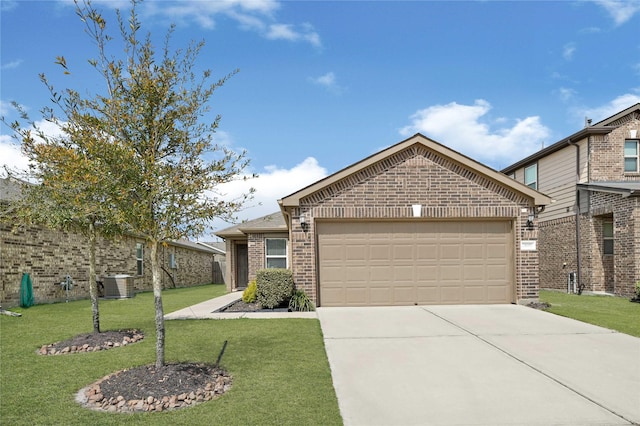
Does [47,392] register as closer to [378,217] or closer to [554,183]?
[378,217]

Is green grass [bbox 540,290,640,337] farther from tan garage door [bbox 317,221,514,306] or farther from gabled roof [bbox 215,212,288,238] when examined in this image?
gabled roof [bbox 215,212,288,238]

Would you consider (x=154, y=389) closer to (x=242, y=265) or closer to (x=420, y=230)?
(x=420, y=230)

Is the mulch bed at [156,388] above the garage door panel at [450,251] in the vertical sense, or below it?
below

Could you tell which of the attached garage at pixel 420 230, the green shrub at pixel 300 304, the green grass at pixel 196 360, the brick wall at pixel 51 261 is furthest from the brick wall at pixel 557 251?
the brick wall at pixel 51 261

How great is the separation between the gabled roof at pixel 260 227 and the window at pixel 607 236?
1277 cm

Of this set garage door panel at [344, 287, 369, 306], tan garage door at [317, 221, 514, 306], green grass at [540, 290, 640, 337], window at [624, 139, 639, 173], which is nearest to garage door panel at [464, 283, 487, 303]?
tan garage door at [317, 221, 514, 306]

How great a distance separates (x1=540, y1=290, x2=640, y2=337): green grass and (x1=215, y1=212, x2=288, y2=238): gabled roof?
10905mm

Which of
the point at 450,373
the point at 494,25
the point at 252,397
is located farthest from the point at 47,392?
the point at 494,25

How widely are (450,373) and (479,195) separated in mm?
7541

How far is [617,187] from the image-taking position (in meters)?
15.1

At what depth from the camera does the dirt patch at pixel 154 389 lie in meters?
4.69

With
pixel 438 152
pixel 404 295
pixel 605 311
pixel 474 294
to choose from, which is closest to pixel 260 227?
pixel 404 295

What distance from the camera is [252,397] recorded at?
190 inches

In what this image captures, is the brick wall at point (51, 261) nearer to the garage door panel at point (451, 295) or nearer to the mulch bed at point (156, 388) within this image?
the mulch bed at point (156, 388)
